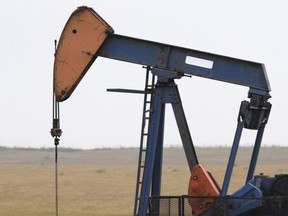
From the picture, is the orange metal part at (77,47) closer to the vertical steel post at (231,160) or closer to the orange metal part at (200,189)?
the orange metal part at (200,189)

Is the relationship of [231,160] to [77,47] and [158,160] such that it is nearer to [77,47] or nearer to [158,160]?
[158,160]

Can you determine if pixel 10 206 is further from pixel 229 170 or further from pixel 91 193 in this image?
pixel 229 170

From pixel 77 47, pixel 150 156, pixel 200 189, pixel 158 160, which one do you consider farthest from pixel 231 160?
pixel 77 47

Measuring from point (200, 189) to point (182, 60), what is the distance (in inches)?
66.1

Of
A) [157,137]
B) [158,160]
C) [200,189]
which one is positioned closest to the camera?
[200,189]

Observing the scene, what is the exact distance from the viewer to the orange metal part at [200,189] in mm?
11448

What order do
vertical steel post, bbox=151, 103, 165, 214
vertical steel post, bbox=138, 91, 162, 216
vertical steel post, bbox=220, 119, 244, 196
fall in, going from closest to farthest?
1. vertical steel post, bbox=220, 119, 244, 196
2. vertical steel post, bbox=138, 91, 162, 216
3. vertical steel post, bbox=151, 103, 165, 214

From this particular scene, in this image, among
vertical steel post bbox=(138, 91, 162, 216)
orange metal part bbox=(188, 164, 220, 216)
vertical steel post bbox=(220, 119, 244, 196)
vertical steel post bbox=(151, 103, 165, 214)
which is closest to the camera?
vertical steel post bbox=(220, 119, 244, 196)

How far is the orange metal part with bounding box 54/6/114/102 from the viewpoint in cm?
1224

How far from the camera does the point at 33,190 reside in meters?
33.9

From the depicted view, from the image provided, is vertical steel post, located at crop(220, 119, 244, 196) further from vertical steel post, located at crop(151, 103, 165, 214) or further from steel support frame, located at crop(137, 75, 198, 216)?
vertical steel post, located at crop(151, 103, 165, 214)

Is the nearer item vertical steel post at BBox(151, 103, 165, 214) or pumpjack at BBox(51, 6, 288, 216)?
pumpjack at BBox(51, 6, 288, 216)

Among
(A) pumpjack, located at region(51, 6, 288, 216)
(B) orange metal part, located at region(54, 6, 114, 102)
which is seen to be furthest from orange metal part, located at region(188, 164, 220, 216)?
(B) orange metal part, located at region(54, 6, 114, 102)

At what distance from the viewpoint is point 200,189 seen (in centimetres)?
1176
